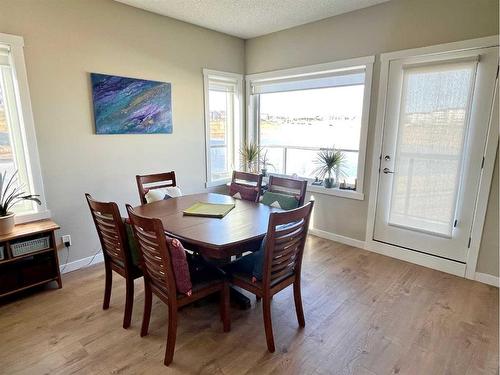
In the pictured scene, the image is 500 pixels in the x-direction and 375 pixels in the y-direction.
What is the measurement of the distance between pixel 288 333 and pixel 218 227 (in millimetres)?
881

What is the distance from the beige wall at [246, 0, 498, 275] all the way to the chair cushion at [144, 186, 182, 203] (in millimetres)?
1833

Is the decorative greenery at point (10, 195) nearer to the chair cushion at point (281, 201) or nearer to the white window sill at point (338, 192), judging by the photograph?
the chair cushion at point (281, 201)

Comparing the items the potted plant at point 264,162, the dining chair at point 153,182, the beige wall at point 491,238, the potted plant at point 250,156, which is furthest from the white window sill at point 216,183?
the beige wall at point 491,238

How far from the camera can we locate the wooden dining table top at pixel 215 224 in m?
1.76

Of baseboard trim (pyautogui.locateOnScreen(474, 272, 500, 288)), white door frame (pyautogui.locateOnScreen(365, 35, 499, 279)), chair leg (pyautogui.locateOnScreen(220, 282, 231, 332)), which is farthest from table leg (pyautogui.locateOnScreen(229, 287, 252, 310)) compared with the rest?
baseboard trim (pyautogui.locateOnScreen(474, 272, 500, 288))

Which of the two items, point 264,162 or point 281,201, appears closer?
point 281,201

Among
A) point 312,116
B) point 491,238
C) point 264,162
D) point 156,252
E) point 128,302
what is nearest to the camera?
point 156,252

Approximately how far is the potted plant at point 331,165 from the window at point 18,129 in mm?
2990

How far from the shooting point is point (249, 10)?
312 centimetres

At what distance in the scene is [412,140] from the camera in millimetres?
2963

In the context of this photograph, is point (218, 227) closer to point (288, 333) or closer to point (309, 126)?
point (288, 333)

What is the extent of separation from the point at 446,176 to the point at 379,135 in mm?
748

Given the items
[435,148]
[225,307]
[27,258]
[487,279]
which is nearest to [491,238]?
[487,279]

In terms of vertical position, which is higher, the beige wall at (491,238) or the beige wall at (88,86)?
the beige wall at (88,86)
